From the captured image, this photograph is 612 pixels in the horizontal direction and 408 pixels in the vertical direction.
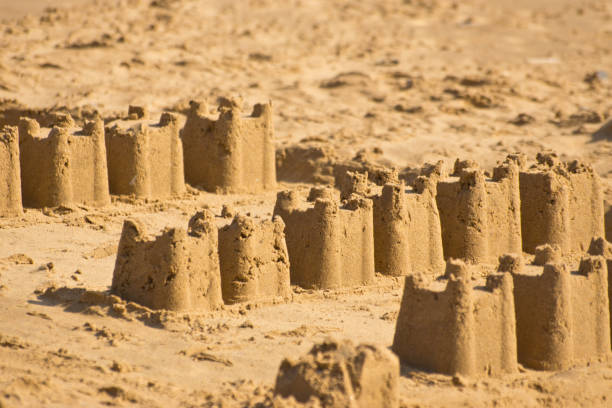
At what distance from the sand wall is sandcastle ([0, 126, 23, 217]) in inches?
156

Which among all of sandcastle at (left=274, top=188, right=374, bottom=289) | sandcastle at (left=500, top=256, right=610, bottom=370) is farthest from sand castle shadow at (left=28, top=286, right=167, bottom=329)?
sandcastle at (left=500, top=256, right=610, bottom=370)

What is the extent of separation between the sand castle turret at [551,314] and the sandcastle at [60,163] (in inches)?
210

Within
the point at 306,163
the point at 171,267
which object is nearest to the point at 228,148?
the point at 306,163

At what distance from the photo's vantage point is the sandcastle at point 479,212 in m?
12.4

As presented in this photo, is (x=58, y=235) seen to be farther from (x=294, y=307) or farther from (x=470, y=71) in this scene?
(x=470, y=71)

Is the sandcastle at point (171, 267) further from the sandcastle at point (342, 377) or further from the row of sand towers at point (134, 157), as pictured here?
the row of sand towers at point (134, 157)

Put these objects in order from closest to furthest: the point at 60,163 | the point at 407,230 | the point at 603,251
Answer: the point at 603,251, the point at 407,230, the point at 60,163

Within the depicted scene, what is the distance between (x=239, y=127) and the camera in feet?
47.7

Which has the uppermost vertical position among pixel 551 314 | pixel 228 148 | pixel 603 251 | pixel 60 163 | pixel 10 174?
pixel 228 148

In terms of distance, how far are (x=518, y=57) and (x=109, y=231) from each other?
13.3 meters

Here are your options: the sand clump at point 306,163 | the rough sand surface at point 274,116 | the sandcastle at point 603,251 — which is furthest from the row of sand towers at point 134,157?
the sandcastle at point 603,251

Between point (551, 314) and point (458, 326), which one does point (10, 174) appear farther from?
point (551, 314)

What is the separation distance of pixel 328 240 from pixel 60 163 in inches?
142

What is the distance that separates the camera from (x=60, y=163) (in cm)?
1312
